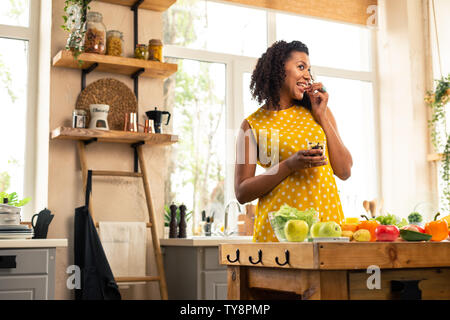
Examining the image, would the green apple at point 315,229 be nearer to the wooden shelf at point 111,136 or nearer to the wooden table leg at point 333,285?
the wooden table leg at point 333,285

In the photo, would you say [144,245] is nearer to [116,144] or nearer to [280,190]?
[116,144]

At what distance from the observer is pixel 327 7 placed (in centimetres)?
469

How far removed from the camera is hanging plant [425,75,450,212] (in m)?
4.37

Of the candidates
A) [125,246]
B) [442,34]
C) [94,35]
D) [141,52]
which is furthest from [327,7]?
[125,246]

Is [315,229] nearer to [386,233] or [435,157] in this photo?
[386,233]

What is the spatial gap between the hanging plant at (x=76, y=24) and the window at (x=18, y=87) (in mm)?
423

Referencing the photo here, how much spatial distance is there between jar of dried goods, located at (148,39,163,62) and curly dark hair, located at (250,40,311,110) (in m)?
1.53

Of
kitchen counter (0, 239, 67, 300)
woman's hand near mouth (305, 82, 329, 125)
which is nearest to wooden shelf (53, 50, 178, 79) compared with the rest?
kitchen counter (0, 239, 67, 300)

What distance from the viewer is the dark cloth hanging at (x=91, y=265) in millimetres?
3002

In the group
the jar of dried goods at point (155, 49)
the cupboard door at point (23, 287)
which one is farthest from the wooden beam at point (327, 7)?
the cupboard door at point (23, 287)

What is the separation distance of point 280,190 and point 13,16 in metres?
2.55

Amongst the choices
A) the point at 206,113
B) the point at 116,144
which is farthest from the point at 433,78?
the point at 116,144

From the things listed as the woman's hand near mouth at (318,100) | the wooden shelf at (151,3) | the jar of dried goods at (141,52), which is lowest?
the woman's hand near mouth at (318,100)

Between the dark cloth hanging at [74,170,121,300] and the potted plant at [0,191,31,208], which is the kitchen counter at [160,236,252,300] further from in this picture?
the potted plant at [0,191,31,208]
